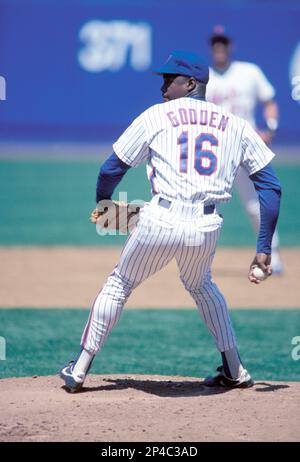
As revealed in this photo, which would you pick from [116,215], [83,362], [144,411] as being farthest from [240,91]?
[144,411]

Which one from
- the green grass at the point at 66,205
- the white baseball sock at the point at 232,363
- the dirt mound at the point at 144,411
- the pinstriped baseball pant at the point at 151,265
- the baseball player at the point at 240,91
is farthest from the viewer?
the green grass at the point at 66,205

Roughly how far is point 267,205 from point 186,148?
522 millimetres

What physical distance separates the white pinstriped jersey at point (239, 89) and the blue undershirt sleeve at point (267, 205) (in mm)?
4313

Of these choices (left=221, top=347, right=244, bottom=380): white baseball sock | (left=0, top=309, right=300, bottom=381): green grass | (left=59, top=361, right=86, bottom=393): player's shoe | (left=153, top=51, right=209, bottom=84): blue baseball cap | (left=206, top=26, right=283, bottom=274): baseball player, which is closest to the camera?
(left=153, top=51, right=209, bottom=84): blue baseball cap

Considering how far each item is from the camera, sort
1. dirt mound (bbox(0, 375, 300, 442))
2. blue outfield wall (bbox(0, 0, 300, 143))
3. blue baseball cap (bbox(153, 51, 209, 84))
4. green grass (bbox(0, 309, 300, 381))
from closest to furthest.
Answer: dirt mound (bbox(0, 375, 300, 442)), blue baseball cap (bbox(153, 51, 209, 84)), green grass (bbox(0, 309, 300, 381)), blue outfield wall (bbox(0, 0, 300, 143))

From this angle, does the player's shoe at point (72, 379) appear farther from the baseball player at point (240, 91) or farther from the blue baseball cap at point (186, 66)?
the baseball player at point (240, 91)

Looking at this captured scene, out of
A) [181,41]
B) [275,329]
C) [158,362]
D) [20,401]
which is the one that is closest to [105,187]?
[20,401]

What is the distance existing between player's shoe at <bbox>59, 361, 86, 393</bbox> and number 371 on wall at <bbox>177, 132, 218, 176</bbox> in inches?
47.5

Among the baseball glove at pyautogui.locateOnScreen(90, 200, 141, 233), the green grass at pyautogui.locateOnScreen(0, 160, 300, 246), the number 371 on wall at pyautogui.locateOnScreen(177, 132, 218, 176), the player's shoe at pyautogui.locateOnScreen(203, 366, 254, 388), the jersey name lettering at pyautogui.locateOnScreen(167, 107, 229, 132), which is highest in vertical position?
the jersey name lettering at pyautogui.locateOnScreen(167, 107, 229, 132)

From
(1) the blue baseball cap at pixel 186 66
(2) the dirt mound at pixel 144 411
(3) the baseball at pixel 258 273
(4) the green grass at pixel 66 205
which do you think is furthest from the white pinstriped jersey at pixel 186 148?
(4) the green grass at pixel 66 205

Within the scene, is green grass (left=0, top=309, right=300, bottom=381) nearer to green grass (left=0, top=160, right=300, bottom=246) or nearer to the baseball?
the baseball

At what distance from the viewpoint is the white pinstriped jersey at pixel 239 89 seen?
946 cm

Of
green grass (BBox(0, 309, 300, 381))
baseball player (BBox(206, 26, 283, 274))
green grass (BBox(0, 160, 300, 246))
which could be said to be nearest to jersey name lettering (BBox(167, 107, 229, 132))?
green grass (BBox(0, 309, 300, 381))

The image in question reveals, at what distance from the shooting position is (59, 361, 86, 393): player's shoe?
526cm
